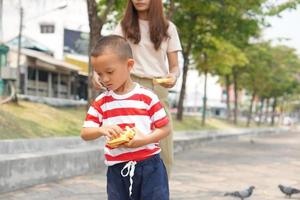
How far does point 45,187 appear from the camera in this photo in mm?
6312

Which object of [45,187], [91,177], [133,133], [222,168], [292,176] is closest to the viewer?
[133,133]

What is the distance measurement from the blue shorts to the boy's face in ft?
1.44

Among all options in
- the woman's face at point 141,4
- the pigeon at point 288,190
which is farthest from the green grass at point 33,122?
the woman's face at point 141,4

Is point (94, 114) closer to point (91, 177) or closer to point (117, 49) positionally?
point (117, 49)

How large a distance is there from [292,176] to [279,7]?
38.9 feet

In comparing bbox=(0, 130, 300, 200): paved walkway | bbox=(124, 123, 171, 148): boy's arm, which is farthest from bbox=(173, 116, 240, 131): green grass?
bbox=(124, 123, 171, 148): boy's arm

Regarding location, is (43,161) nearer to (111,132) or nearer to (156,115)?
(156,115)

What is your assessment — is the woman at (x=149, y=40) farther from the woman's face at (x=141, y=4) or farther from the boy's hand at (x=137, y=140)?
the boy's hand at (x=137, y=140)

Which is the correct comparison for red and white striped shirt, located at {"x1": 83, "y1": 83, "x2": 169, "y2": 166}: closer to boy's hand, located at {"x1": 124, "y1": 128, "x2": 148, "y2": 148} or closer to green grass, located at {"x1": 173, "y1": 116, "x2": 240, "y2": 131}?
boy's hand, located at {"x1": 124, "y1": 128, "x2": 148, "y2": 148}

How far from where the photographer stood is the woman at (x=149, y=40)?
3830 mm

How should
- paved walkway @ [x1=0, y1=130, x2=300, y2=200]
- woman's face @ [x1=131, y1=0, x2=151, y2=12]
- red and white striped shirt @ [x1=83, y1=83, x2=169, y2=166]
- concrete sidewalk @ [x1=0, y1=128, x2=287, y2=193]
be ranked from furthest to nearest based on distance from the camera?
paved walkway @ [x1=0, y1=130, x2=300, y2=200]
concrete sidewalk @ [x1=0, y1=128, x2=287, y2=193]
woman's face @ [x1=131, y1=0, x2=151, y2=12]
red and white striped shirt @ [x1=83, y1=83, x2=169, y2=166]

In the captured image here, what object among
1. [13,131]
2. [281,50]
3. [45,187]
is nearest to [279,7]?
[13,131]

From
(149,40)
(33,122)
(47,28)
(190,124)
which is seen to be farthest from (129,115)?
(47,28)

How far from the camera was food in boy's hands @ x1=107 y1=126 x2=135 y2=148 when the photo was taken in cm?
272
